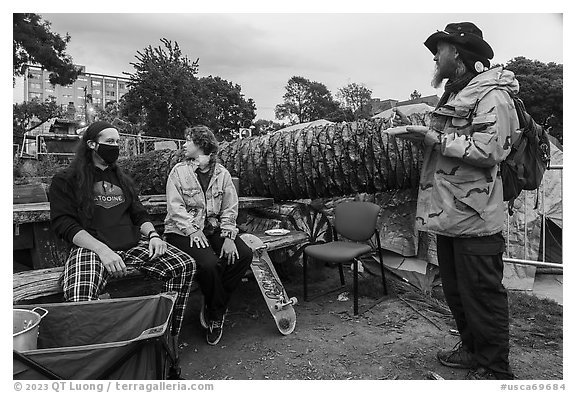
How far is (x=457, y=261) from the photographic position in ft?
7.53

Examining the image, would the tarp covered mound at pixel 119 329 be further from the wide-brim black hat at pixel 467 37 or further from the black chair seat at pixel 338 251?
the wide-brim black hat at pixel 467 37

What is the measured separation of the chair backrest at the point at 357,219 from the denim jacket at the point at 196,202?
1.23m

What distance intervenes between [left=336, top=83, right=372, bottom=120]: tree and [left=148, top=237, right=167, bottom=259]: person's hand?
345 inches

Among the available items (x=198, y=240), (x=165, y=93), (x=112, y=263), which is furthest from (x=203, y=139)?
(x=165, y=93)

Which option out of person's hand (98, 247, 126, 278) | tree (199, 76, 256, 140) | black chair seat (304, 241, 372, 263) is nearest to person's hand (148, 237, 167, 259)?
person's hand (98, 247, 126, 278)

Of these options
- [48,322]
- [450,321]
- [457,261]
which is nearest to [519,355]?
[450,321]

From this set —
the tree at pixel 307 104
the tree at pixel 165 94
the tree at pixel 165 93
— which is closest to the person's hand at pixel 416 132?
the tree at pixel 307 104

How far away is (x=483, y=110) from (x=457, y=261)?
33.2 inches

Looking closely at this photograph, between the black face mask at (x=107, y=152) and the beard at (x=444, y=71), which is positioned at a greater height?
the beard at (x=444, y=71)

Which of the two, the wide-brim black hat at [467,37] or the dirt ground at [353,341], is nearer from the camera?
the wide-brim black hat at [467,37]

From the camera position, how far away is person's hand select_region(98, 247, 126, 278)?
7.94 ft

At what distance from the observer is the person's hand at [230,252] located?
3051 mm

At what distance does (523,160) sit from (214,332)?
235 cm

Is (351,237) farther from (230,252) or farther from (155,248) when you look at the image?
(155,248)
